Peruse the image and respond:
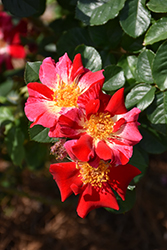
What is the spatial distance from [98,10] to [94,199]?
643 millimetres

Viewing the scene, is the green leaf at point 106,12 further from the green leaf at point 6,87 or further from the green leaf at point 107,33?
the green leaf at point 6,87

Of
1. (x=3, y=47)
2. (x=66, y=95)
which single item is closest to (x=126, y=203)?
(x=66, y=95)

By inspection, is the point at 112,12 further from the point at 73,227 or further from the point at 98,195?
the point at 73,227

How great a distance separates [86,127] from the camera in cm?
74

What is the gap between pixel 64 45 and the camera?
107 cm

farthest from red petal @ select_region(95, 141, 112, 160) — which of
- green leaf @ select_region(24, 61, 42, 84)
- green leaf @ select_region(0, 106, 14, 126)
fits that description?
green leaf @ select_region(0, 106, 14, 126)

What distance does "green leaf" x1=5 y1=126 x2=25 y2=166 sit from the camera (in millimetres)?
1141

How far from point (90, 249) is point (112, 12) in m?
1.70

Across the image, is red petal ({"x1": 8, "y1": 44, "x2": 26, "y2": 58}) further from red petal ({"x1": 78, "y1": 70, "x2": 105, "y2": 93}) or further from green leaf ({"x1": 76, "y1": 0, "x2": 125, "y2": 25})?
red petal ({"x1": 78, "y1": 70, "x2": 105, "y2": 93})

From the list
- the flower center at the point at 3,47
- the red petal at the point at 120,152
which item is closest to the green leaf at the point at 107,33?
the red petal at the point at 120,152

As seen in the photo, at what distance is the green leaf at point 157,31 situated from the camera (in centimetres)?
86

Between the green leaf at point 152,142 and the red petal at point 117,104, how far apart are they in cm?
37

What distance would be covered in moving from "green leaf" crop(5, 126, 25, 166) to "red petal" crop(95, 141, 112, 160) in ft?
1.76

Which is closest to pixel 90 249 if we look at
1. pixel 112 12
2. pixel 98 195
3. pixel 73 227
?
pixel 73 227
